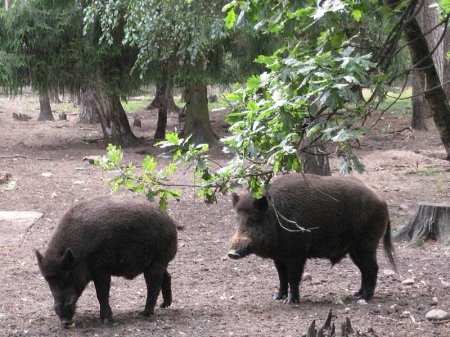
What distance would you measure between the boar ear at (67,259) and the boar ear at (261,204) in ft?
6.25

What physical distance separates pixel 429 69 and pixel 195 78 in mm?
12572

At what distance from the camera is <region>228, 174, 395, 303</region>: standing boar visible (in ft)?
24.0

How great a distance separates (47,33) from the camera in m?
18.1

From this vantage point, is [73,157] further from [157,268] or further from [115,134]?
[157,268]

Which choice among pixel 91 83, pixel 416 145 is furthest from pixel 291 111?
pixel 416 145

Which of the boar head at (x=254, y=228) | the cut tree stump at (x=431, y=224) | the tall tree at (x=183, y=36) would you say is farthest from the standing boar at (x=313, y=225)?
the tall tree at (x=183, y=36)

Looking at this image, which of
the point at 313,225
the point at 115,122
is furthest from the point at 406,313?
the point at 115,122

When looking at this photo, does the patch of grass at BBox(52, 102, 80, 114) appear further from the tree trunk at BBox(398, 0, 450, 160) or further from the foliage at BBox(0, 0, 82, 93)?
the tree trunk at BBox(398, 0, 450, 160)

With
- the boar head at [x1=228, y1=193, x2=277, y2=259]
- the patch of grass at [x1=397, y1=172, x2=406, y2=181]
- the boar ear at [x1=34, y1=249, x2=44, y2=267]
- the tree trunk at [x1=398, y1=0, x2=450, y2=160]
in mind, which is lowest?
the patch of grass at [x1=397, y1=172, x2=406, y2=181]

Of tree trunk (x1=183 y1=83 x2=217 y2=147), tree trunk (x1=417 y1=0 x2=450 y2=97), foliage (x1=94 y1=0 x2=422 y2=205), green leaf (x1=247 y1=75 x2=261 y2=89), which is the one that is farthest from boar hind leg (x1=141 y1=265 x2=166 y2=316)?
tree trunk (x1=183 y1=83 x2=217 y2=147)

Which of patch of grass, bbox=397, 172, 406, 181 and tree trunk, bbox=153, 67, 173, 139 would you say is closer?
patch of grass, bbox=397, 172, 406, 181

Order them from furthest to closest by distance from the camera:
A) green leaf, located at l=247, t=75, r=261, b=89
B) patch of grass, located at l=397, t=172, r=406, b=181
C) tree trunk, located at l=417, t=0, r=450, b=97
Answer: tree trunk, located at l=417, t=0, r=450, b=97 < patch of grass, located at l=397, t=172, r=406, b=181 < green leaf, located at l=247, t=75, r=261, b=89

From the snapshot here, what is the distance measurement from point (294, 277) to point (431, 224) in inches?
126

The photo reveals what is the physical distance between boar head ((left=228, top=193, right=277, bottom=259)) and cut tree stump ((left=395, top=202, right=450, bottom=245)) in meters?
3.20
